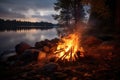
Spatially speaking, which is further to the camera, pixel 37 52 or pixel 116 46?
pixel 116 46

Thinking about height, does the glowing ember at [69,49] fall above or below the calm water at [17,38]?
above

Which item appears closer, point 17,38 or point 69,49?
point 69,49

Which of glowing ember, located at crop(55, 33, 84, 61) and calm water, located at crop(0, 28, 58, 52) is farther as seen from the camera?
calm water, located at crop(0, 28, 58, 52)

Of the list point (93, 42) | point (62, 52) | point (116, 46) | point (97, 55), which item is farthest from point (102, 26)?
point (62, 52)

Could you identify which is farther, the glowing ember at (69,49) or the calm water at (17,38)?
the calm water at (17,38)

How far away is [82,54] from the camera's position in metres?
12.7

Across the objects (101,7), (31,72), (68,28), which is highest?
(101,7)

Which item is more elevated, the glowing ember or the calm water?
the glowing ember

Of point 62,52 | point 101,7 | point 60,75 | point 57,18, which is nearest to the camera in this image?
point 60,75

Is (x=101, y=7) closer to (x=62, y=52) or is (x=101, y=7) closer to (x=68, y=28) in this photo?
(x=62, y=52)

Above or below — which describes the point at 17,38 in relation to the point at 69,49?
below

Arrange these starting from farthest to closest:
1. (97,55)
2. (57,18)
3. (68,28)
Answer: (57,18) < (68,28) < (97,55)

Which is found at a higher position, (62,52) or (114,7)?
(114,7)

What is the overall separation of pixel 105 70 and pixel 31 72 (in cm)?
415
